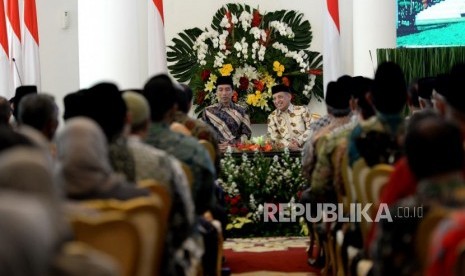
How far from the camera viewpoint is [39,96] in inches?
192

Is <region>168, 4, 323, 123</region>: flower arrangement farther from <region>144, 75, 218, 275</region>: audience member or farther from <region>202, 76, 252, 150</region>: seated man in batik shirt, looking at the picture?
<region>144, 75, 218, 275</region>: audience member

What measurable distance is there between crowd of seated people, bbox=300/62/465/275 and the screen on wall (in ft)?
17.2

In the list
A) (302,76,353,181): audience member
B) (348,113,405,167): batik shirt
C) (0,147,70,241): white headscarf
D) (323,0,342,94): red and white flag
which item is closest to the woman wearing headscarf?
(0,147,70,241): white headscarf

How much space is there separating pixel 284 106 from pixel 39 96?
557 centimetres

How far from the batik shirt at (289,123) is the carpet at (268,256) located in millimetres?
1736

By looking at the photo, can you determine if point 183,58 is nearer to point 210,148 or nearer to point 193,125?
point 193,125

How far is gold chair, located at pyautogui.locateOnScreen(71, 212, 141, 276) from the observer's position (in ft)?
9.82

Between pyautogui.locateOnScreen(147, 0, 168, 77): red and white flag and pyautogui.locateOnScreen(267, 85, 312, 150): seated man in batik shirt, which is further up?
pyautogui.locateOnScreen(147, 0, 168, 77): red and white flag

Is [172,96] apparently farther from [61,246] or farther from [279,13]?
[279,13]

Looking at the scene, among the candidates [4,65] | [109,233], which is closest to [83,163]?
[109,233]

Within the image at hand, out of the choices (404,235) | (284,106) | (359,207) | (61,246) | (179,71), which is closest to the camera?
(61,246)

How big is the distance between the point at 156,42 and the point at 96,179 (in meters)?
6.68

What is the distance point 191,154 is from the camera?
16.0 ft

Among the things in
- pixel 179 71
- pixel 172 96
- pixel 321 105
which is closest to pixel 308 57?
pixel 321 105
